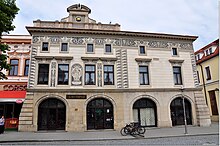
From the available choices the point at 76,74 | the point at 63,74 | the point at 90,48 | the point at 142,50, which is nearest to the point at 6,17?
the point at 63,74

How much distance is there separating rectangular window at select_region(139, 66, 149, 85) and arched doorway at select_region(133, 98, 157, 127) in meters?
1.94

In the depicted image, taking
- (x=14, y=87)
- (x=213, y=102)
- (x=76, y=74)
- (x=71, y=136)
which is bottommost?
(x=71, y=136)

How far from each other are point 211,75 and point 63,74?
21.3 meters

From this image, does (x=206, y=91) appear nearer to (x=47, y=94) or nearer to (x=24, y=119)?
(x=47, y=94)

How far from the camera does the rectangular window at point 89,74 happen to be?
61.4 feet

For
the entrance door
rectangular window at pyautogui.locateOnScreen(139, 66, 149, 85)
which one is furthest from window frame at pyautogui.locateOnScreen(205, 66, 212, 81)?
rectangular window at pyautogui.locateOnScreen(139, 66, 149, 85)

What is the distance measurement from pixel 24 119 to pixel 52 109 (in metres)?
2.69

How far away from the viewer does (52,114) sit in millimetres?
17766

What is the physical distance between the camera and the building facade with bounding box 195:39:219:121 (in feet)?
80.9

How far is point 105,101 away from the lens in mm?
18719

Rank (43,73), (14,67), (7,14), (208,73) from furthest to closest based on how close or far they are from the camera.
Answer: (208,73), (14,67), (43,73), (7,14)

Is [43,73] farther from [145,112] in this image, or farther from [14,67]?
[145,112]

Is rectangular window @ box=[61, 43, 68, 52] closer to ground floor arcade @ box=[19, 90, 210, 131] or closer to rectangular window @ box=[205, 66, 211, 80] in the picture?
ground floor arcade @ box=[19, 90, 210, 131]

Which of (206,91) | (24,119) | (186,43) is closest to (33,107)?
(24,119)
